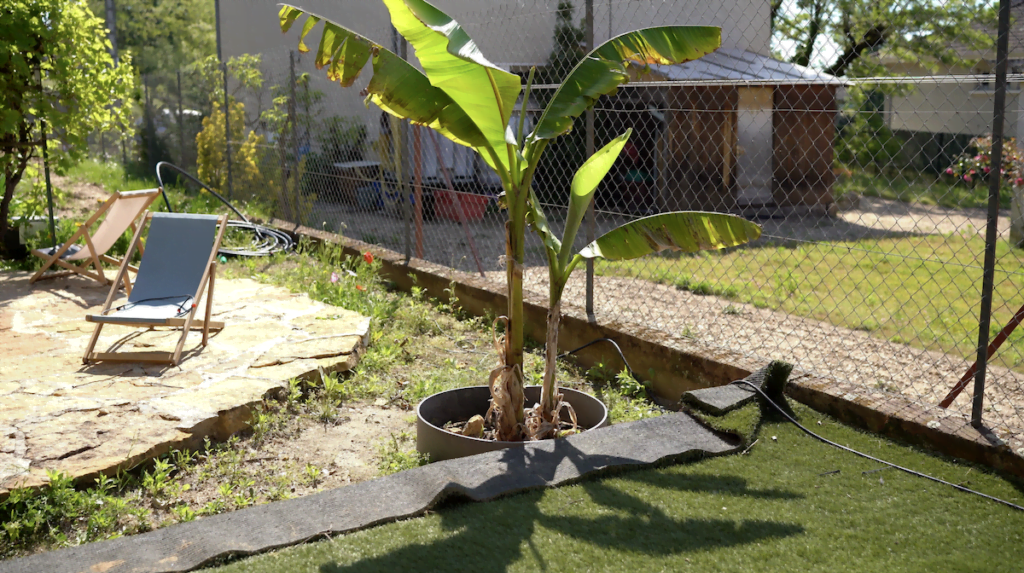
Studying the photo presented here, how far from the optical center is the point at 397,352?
5.93 metres

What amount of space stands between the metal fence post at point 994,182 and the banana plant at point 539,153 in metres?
1.01

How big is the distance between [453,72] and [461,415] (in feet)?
6.58

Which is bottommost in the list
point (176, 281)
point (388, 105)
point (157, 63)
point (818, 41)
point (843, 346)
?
point (843, 346)

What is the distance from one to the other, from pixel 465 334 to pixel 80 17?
5.22 m

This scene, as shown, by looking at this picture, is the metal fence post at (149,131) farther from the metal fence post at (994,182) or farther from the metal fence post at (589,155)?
the metal fence post at (994,182)

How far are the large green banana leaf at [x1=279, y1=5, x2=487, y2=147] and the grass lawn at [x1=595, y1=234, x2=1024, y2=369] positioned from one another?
3.29 metres

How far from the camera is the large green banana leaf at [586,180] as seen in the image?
3705mm

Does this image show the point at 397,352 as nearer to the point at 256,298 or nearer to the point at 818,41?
the point at 256,298

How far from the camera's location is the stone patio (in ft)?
12.8

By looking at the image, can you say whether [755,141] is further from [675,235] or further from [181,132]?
[675,235]

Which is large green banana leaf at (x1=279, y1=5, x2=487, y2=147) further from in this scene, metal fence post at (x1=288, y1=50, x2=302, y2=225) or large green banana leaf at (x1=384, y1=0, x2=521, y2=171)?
metal fence post at (x1=288, y1=50, x2=302, y2=225)

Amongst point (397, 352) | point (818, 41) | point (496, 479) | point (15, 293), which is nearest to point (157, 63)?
point (818, 41)

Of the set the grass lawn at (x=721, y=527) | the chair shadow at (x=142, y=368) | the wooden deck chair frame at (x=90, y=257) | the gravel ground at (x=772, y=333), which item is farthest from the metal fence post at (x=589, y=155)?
the wooden deck chair frame at (x=90, y=257)

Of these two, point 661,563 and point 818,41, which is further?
point 818,41
